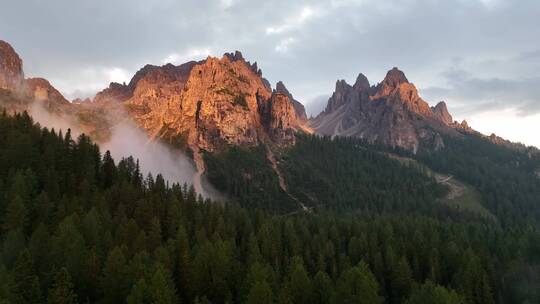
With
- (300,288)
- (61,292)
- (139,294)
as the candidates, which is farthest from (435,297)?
(61,292)

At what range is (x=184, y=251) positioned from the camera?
300ft

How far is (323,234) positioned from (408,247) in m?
24.8

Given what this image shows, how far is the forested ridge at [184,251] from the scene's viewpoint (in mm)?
76062

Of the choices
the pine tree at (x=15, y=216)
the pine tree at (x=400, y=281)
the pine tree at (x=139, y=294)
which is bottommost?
the pine tree at (x=400, y=281)

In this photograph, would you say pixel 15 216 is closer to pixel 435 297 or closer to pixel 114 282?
pixel 114 282

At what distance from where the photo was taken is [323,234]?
144 m

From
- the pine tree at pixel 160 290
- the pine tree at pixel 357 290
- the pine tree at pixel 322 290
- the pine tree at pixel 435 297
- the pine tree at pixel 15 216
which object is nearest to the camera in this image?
the pine tree at pixel 160 290

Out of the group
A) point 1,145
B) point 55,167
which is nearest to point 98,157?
point 55,167

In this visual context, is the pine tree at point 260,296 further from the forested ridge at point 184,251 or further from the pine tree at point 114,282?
the pine tree at point 114,282

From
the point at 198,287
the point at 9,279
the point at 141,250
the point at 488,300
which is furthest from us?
the point at 488,300

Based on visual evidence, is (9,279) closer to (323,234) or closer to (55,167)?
(55,167)

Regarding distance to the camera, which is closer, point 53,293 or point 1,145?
point 53,293

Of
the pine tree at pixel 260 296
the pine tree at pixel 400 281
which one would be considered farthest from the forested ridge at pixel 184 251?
the pine tree at pixel 400 281

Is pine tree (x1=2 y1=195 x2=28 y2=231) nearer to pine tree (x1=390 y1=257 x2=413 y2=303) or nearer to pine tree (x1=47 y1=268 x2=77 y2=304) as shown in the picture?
pine tree (x1=47 y1=268 x2=77 y2=304)
